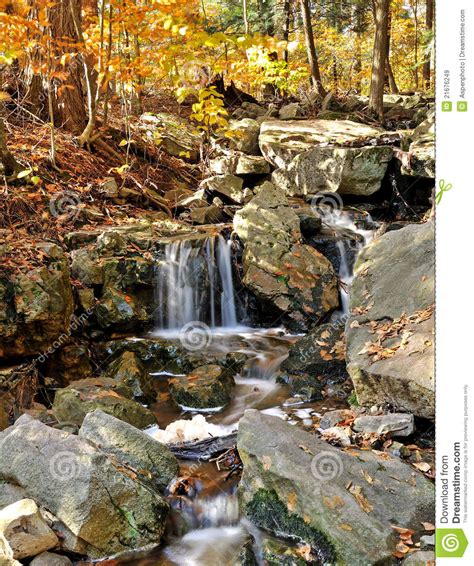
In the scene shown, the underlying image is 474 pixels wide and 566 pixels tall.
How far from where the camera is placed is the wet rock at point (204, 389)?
607 centimetres

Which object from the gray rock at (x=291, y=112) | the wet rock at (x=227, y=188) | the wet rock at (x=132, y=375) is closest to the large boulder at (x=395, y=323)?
the wet rock at (x=132, y=375)

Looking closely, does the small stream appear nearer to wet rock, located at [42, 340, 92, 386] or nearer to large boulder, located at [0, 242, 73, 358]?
wet rock, located at [42, 340, 92, 386]

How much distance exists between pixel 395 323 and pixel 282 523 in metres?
2.54

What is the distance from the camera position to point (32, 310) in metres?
6.54

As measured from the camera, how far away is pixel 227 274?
8977mm

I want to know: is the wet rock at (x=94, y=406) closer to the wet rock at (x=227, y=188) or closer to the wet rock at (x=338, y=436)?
the wet rock at (x=338, y=436)

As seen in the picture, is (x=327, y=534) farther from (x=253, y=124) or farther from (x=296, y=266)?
(x=253, y=124)

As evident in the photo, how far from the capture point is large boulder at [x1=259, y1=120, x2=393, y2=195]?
11.0m

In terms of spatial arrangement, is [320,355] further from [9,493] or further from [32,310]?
[9,493]

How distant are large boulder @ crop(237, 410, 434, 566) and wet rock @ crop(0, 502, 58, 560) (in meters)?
1.38

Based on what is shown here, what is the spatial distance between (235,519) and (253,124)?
466 inches

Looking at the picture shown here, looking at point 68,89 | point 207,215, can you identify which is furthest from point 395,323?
point 68,89

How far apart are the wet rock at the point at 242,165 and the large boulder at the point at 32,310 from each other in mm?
6424

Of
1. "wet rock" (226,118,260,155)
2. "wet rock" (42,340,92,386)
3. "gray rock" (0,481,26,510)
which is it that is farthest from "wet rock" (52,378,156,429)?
"wet rock" (226,118,260,155)
